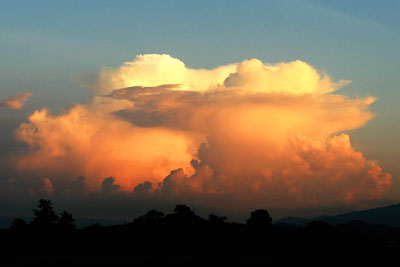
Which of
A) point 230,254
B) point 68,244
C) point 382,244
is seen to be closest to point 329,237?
point 382,244

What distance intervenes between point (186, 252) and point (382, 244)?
71.2 m

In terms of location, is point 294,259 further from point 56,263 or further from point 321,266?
point 56,263

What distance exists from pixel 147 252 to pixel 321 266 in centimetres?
5359

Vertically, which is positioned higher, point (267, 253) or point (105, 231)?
point (105, 231)

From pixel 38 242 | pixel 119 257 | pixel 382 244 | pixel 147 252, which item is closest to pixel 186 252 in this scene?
pixel 147 252

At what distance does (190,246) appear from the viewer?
157m

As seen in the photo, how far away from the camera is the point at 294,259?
133625 mm

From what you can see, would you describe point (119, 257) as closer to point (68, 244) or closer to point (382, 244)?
point (68, 244)

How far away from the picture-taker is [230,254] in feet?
464

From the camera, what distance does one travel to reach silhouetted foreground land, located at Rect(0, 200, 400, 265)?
130875 mm

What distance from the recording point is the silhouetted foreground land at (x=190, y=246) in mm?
130875

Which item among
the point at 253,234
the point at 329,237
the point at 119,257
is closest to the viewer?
the point at 119,257

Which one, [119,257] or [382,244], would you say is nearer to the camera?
[119,257]

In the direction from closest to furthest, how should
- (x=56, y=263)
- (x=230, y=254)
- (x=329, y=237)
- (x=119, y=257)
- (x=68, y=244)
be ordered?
(x=56, y=263) < (x=119, y=257) < (x=230, y=254) < (x=68, y=244) < (x=329, y=237)
